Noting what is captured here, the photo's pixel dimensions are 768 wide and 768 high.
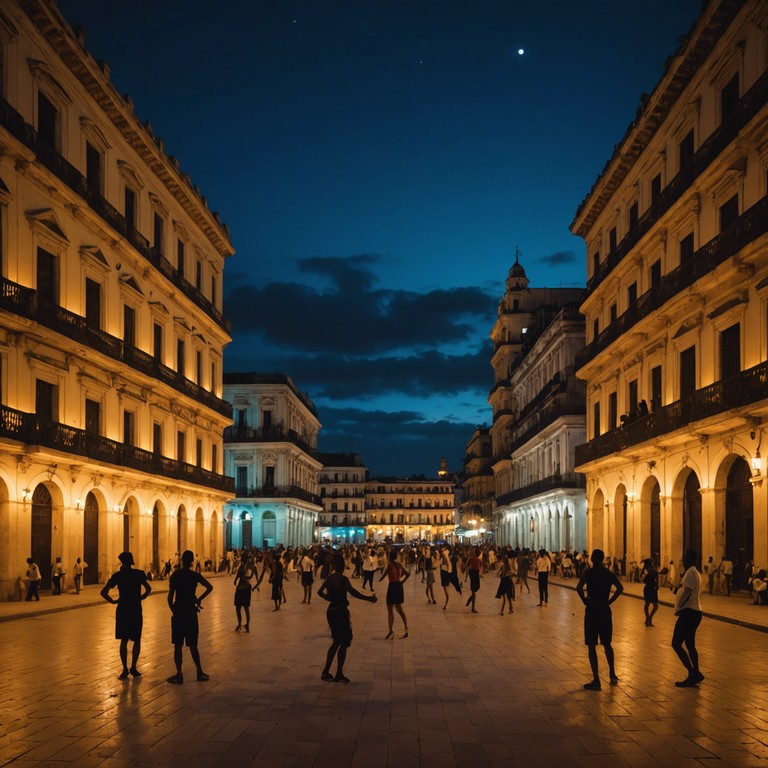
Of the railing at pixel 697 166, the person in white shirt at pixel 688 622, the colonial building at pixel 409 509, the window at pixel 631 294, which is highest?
the railing at pixel 697 166

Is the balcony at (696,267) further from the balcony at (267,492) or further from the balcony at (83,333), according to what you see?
the balcony at (267,492)

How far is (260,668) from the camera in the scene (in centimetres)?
1245

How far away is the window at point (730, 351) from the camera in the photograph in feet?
81.0

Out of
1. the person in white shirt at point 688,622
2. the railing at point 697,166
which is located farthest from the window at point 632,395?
the person in white shirt at point 688,622

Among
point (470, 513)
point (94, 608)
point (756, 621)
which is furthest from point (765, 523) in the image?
point (470, 513)

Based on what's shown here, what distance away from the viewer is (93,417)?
31.1 m

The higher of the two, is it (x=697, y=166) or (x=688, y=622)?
(x=697, y=166)

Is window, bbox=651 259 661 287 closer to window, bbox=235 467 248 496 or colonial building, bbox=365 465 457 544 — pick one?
window, bbox=235 467 248 496

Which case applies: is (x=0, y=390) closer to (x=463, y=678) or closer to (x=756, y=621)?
(x=463, y=678)

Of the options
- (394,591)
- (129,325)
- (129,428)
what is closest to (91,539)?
(129,428)

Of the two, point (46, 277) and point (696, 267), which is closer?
point (696, 267)

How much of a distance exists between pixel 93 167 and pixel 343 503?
108 meters

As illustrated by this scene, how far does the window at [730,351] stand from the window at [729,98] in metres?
5.76

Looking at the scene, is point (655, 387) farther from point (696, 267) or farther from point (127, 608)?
point (127, 608)
